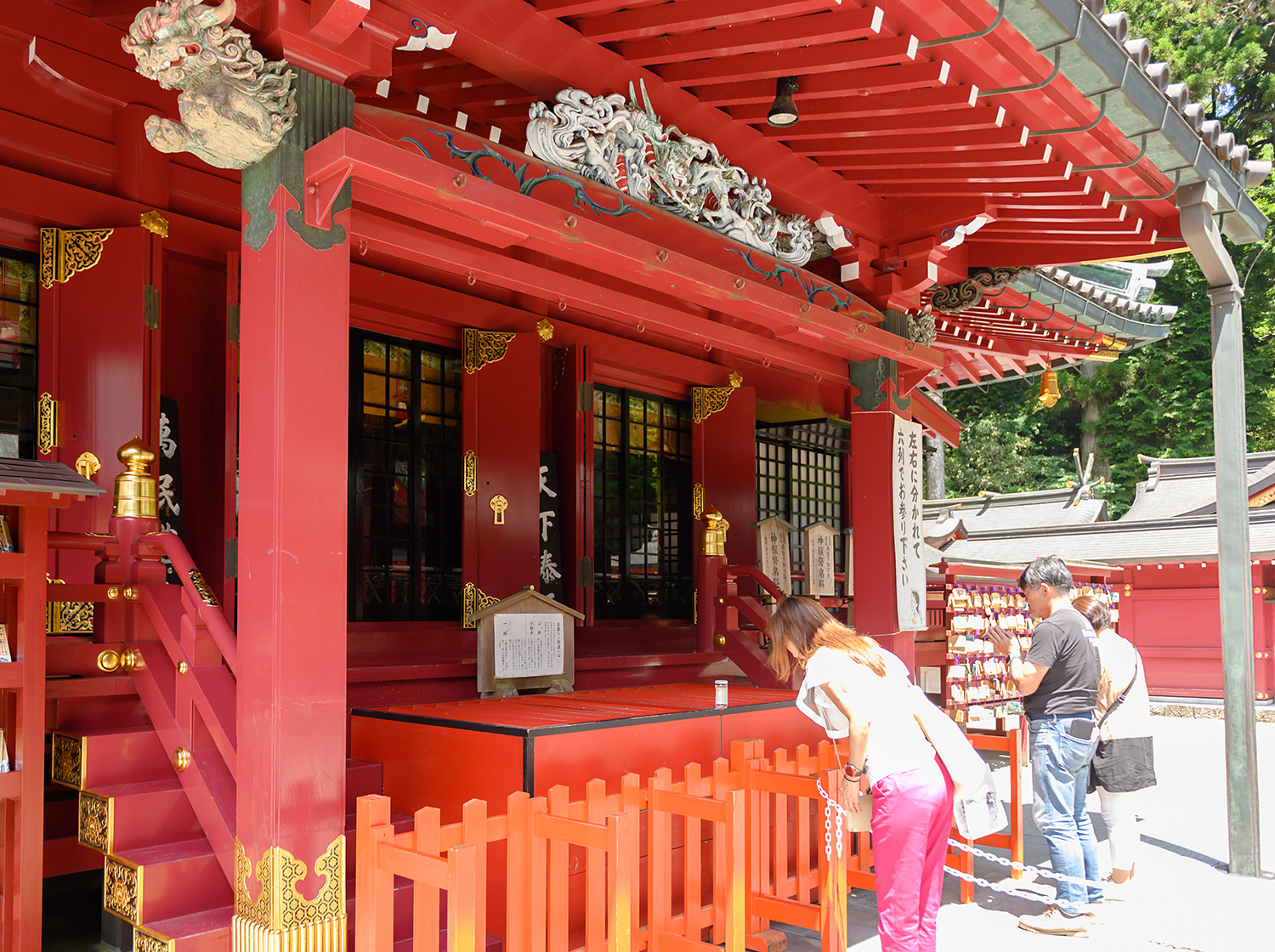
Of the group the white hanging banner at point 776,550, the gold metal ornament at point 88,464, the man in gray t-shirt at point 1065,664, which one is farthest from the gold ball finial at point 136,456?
the white hanging banner at point 776,550

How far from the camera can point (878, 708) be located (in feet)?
11.8

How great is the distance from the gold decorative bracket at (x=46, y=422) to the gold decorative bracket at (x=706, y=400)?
17.7 feet

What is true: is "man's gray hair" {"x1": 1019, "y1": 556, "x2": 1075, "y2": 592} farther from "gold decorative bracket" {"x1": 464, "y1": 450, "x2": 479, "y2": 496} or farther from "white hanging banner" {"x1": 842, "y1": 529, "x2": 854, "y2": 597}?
"white hanging banner" {"x1": 842, "y1": 529, "x2": 854, "y2": 597}

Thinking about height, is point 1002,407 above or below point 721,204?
above

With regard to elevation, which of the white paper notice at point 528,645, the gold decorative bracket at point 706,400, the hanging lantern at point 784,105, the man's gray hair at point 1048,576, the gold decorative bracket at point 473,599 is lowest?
the white paper notice at point 528,645

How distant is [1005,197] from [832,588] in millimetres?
5133

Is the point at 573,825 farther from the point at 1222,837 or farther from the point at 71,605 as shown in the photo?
the point at 1222,837

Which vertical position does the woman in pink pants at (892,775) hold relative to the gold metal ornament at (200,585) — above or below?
below

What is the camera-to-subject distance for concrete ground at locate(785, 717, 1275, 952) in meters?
4.87

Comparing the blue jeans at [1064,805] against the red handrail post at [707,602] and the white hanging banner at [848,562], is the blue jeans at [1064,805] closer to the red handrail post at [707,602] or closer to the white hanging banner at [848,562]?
the red handrail post at [707,602]

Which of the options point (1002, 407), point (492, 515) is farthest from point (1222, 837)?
point (1002, 407)

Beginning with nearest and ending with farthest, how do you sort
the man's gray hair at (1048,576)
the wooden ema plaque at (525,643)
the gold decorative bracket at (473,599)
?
the man's gray hair at (1048,576)
the wooden ema plaque at (525,643)
the gold decorative bracket at (473,599)

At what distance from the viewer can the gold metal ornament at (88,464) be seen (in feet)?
15.3

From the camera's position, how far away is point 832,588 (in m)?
9.98
